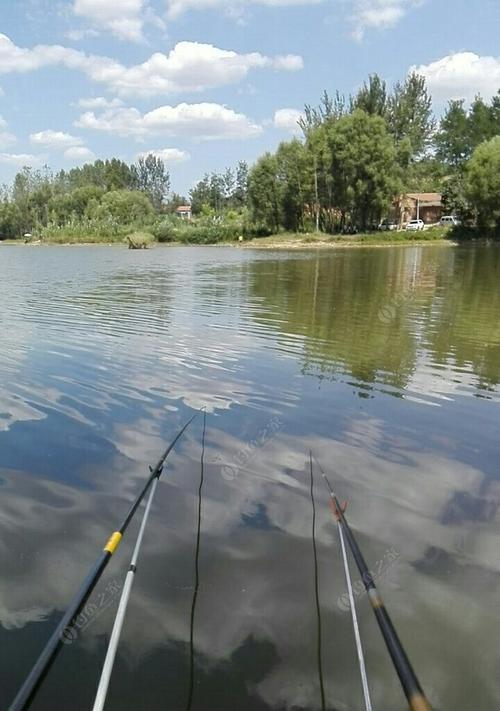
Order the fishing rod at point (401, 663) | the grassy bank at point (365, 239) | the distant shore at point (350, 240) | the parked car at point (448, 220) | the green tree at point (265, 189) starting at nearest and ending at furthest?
the fishing rod at point (401, 663), the distant shore at point (350, 240), the grassy bank at point (365, 239), the parked car at point (448, 220), the green tree at point (265, 189)

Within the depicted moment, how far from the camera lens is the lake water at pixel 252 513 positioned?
3.93 metres

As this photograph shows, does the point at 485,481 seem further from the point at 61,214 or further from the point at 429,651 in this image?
the point at 61,214

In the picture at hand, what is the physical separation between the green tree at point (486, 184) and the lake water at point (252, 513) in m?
68.2

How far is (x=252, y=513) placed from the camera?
19.9 feet

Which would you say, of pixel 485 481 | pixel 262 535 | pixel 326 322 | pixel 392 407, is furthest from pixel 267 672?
pixel 326 322

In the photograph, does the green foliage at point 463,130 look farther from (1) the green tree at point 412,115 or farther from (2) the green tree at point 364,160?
(2) the green tree at point 364,160

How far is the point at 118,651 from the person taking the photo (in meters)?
4.08

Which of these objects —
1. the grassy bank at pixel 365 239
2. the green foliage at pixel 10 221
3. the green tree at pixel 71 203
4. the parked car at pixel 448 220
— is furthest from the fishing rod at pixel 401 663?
the green foliage at pixel 10 221

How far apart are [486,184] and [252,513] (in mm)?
78730

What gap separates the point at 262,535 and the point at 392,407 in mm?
4663

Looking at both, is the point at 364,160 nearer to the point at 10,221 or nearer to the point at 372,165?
the point at 372,165

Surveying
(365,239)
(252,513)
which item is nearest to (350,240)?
(365,239)

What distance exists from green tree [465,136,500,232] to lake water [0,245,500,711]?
68226 millimetres

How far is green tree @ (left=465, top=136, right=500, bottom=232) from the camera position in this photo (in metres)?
74.0
